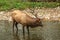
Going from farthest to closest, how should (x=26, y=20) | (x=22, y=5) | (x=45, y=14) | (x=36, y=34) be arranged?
(x=22, y=5) < (x=45, y=14) < (x=26, y=20) < (x=36, y=34)

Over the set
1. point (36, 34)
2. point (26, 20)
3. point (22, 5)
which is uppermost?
point (26, 20)

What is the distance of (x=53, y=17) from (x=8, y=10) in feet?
12.9

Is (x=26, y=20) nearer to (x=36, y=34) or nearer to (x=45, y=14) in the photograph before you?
(x=36, y=34)

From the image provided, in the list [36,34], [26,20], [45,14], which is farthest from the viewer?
[45,14]

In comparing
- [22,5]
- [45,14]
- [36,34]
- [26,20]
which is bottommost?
[45,14]

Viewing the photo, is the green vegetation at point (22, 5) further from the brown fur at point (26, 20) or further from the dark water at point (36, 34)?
the brown fur at point (26, 20)

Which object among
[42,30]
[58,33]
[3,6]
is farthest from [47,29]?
[3,6]

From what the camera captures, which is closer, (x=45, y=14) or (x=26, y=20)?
(x=26, y=20)

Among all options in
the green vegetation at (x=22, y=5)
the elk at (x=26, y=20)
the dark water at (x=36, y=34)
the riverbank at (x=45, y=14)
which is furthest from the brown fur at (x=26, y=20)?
the green vegetation at (x=22, y=5)

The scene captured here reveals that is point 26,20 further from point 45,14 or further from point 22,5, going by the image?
point 22,5

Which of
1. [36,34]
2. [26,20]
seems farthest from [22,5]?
[36,34]

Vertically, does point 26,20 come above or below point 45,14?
above

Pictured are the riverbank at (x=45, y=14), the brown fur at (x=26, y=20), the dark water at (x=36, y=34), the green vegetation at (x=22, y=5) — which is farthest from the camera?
the green vegetation at (x=22, y=5)

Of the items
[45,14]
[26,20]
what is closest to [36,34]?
[26,20]
